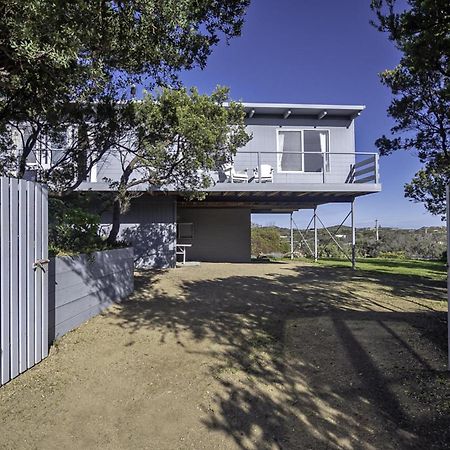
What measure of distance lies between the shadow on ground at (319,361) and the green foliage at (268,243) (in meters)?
15.8

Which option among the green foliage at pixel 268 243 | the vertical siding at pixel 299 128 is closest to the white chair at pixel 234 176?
the vertical siding at pixel 299 128

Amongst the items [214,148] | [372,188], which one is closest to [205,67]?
[214,148]

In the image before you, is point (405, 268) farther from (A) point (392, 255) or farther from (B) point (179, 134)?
(B) point (179, 134)

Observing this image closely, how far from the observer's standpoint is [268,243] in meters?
24.0

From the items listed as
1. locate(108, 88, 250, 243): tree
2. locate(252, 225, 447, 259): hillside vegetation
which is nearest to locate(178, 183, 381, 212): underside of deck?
locate(108, 88, 250, 243): tree

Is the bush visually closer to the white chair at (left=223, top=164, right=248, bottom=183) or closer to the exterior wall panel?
the exterior wall panel

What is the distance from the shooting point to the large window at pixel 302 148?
14.2 metres

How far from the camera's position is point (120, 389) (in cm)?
358

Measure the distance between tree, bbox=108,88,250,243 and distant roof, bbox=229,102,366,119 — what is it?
481 cm

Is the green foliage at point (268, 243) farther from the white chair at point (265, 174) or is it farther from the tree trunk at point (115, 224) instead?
the tree trunk at point (115, 224)

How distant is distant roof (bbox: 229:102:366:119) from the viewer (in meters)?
13.5

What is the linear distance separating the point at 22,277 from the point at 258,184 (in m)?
9.34

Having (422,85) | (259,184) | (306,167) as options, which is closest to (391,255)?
(306,167)

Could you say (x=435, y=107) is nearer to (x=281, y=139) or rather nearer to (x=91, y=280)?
(x=281, y=139)
